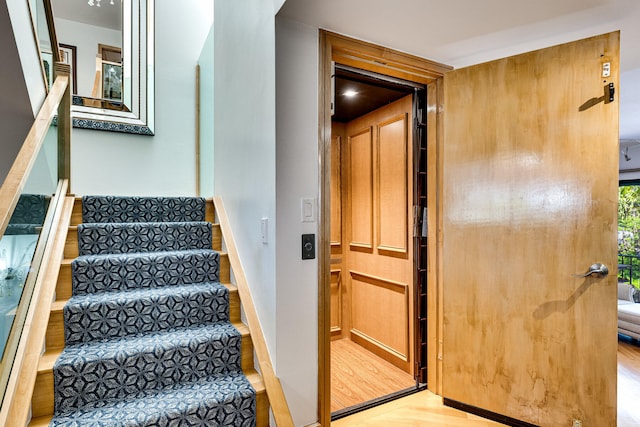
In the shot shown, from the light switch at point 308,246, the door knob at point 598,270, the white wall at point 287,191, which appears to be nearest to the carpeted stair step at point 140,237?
the white wall at point 287,191

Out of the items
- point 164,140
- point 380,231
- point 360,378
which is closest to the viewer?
point 360,378

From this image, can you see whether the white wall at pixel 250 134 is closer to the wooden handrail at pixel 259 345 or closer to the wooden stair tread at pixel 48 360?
the wooden handrail at pixel 259 345

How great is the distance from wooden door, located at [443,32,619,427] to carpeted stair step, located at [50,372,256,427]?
1.26 metres

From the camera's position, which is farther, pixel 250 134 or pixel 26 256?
pixel 250 134

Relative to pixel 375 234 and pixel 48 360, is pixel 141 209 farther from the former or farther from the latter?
pixel 375 234

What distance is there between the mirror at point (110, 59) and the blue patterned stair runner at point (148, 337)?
1106 millimetres

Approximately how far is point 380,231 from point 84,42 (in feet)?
10.3

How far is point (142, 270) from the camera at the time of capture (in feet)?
6.88

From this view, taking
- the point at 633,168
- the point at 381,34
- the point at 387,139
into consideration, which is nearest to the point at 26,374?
the point at 381,34

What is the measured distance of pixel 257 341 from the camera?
180cm

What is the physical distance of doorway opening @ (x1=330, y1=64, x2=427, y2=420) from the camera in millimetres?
2383

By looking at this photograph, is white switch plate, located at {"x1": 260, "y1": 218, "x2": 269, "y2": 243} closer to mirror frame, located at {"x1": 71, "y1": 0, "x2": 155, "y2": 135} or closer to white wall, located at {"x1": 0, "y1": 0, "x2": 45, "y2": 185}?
white wall, located at {"x1": 0, "y1": 0, "x2": 45, "y2": 185}

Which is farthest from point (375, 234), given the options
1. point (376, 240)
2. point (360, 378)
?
point (360, 378)

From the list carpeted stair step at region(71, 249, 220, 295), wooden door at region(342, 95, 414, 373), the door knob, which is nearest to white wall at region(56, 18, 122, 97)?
carpeted stair step at region(71, 249, 220, 295)
